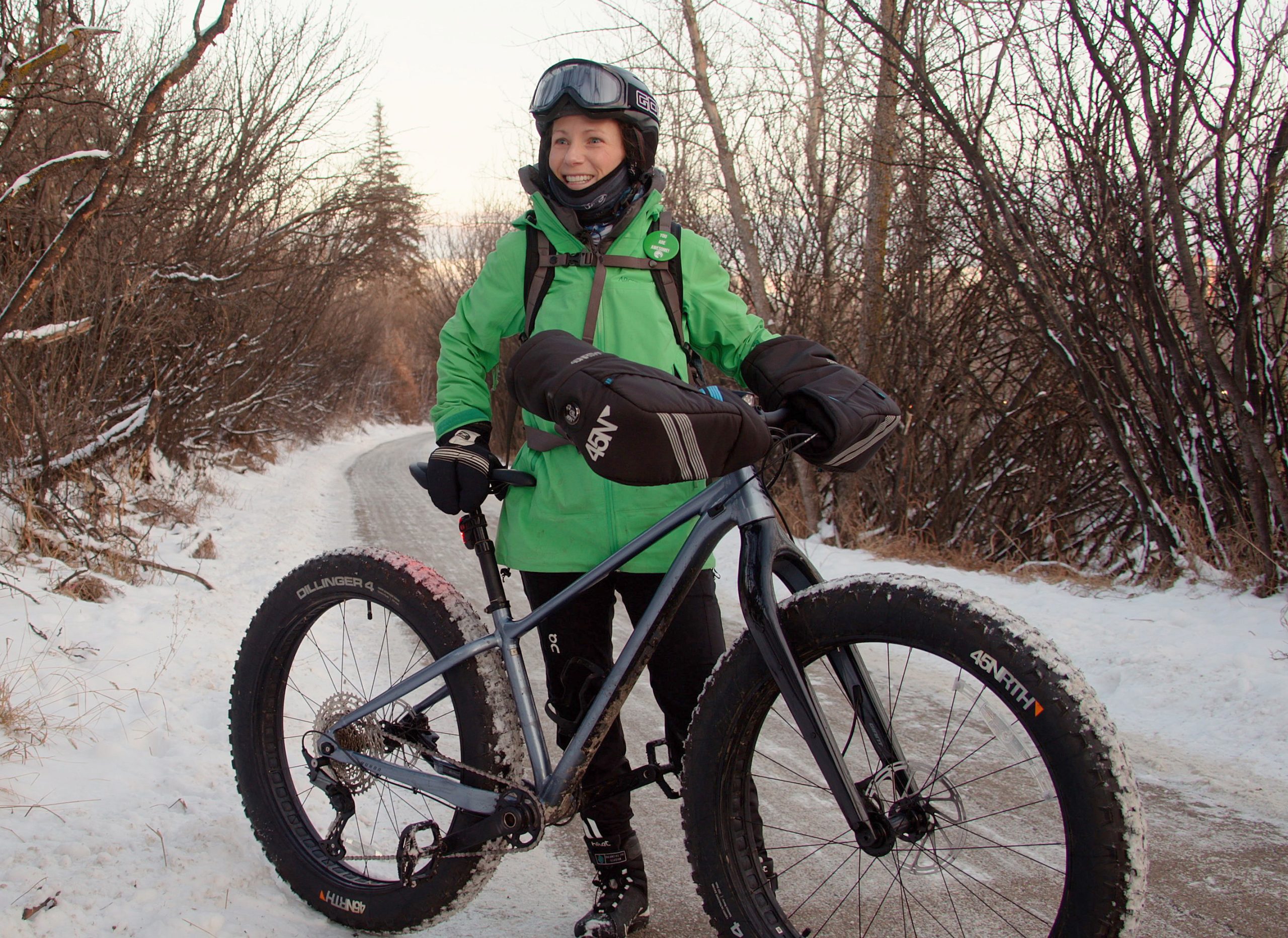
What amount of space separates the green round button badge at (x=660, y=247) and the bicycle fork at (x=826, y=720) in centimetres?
82

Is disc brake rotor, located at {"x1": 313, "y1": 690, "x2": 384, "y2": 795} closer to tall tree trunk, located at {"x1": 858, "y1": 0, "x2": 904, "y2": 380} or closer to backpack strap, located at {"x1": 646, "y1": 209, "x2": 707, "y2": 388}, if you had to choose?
backpack strap, located at {"x1": 646, "y1": 209, "x2": 707, "y2": 388}

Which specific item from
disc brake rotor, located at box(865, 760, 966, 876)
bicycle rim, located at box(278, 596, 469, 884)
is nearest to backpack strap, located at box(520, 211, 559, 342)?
bicycle rim, located at box(278, 596, 469, 884)

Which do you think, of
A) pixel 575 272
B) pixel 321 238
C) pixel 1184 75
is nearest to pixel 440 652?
pixel 575 272

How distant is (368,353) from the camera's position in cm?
2859

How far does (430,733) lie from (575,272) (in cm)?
119

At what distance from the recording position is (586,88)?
82.2 inches

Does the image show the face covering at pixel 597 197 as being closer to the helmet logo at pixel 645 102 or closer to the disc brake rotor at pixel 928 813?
the helmet logo at pixel 645 102

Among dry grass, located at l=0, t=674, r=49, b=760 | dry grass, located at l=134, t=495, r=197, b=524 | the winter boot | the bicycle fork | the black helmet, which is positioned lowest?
dry grass, located at l=134, t=495, r=197, b=524

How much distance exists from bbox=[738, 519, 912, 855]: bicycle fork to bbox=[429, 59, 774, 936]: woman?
0.39m

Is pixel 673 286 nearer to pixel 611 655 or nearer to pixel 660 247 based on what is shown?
pixel 660 247

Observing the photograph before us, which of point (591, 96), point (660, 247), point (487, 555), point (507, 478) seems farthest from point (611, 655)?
point (591, 96)

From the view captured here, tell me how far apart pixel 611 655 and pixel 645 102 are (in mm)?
1339

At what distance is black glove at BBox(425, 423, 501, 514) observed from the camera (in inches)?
81.8

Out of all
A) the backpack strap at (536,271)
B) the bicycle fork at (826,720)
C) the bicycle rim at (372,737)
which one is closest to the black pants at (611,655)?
the bicycle rim at (372,737)
